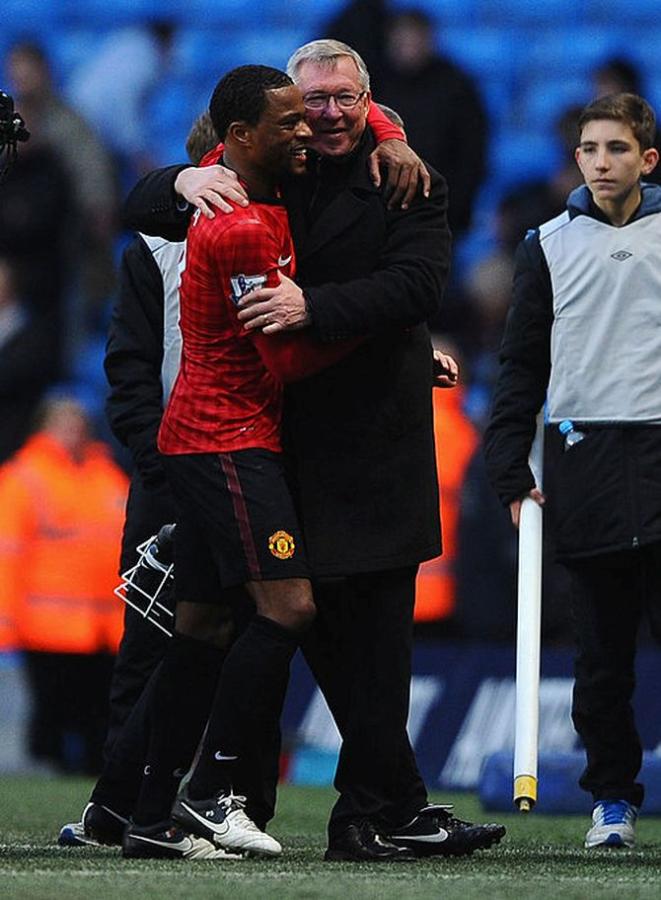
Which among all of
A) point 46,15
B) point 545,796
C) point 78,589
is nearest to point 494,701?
point 545,796

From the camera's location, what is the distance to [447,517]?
10.1 m

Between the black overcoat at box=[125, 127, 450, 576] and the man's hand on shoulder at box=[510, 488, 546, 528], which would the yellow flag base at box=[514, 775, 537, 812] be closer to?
the black overcoat at box=[125, 127, 450, 576]

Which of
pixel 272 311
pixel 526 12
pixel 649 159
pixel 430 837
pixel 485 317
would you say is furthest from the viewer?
pixel 526 12

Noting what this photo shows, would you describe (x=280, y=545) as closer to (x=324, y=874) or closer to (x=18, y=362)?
(x=324, y=874)

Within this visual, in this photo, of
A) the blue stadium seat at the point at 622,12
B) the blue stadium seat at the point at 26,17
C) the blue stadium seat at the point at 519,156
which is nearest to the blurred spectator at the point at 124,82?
the blue stadium seat at the point at 26,17

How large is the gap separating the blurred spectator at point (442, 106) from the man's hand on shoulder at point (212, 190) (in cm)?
538

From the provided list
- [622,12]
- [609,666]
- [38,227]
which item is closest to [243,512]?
[609,666]

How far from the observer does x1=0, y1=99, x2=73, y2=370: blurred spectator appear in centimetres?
1115

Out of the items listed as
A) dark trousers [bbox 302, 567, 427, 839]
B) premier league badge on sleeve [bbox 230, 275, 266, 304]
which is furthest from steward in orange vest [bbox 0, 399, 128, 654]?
premier league badge on sleeve [bbox 230, 275, 266, 304]

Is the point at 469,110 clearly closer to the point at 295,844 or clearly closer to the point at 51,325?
the point at 51,325

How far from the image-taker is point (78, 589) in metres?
10.6

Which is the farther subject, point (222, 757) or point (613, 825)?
point (613, 825)

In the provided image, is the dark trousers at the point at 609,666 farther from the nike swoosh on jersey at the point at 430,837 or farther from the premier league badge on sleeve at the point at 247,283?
the premier league badge on sleeve at the point at 247,283

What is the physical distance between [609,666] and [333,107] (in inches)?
64.2
